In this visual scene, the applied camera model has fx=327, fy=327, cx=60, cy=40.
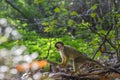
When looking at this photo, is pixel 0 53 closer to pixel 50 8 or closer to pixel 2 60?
pixel 2 60

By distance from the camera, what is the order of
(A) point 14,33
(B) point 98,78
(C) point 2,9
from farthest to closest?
(C) point 2,9
(B) point 98,78
(A) point 14,33

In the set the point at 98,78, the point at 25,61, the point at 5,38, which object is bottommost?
the point at 98,78

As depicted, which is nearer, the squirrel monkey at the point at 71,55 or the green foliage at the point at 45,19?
the squirrel monkey at the point at 71,55

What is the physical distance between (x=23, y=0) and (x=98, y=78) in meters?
8.35

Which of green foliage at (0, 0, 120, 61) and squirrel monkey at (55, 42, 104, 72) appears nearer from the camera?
squirrel monkey at (55, 42, 104, 72)

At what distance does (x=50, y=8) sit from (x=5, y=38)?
954 centimetres

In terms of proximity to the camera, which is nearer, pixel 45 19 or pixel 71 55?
pixel 71 55

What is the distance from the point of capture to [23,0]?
11.6 metres

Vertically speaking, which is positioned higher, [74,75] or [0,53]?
[0,53]

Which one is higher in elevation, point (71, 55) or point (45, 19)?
point (45, 19)

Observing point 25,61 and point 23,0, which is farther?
point 23,0

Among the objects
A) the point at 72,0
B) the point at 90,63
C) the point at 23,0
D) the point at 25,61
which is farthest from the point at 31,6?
the point at 25,61

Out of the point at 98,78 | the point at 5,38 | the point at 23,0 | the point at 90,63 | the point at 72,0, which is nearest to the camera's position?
the point at 5,38

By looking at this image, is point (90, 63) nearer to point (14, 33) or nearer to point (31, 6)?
point (14, 33)
